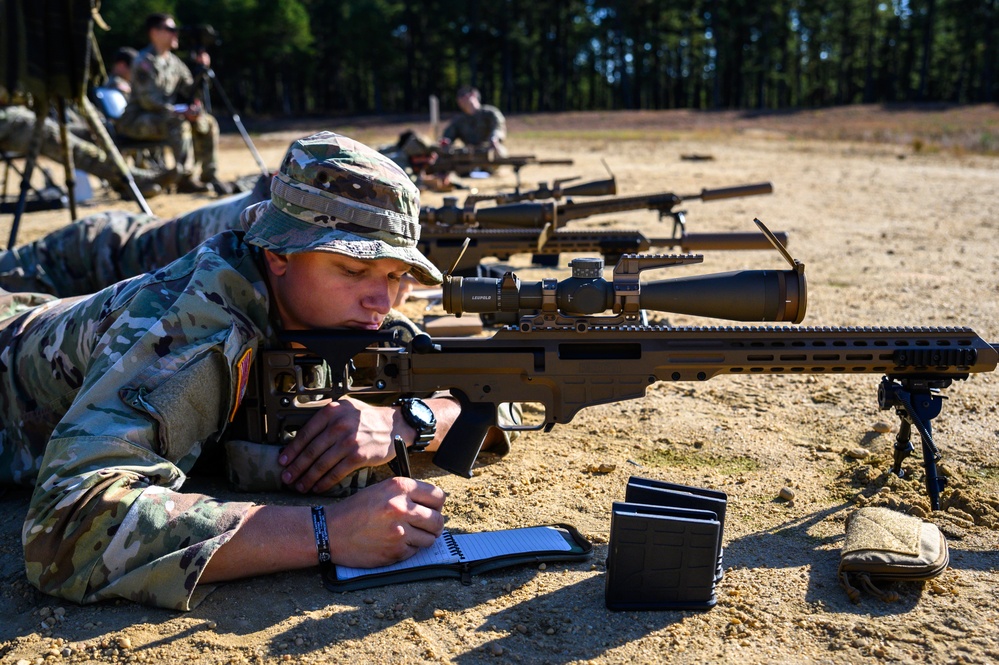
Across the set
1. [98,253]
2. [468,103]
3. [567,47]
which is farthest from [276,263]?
[567,47]

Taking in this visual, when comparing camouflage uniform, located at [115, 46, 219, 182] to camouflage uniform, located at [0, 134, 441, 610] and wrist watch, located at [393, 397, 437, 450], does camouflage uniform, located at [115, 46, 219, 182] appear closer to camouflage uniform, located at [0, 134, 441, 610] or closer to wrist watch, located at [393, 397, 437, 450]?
camouflage uniform, located at [0, 134, 441, 610]

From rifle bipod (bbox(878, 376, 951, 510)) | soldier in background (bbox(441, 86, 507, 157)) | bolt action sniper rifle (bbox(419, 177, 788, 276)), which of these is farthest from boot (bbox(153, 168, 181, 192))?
rifle bipod (bbox(878, 376, 951, 510))

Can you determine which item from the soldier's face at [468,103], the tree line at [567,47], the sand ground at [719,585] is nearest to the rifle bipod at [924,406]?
the sand ground at [719,585]

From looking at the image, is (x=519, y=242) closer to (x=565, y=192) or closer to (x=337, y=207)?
(x=565, y=192)

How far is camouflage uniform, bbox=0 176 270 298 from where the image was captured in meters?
5.93

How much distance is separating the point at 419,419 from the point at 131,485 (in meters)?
1.25

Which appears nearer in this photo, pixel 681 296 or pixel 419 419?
pixel 681 296

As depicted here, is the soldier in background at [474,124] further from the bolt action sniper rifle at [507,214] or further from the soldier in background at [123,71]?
the bolt action sniper rifle at [507,214]

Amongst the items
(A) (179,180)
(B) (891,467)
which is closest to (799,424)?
(B) (891,467)

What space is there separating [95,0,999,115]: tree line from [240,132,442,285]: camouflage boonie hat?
189ft

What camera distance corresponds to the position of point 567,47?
68250 millimetres

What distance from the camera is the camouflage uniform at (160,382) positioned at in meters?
2.67

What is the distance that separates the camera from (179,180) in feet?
46.7

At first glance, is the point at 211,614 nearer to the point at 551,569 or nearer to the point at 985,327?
the point at 551,569
